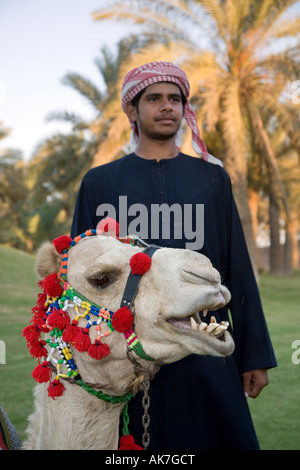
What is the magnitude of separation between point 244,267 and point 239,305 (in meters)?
0.18

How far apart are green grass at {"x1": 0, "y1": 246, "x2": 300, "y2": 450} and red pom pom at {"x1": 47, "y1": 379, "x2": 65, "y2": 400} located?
10.0ft

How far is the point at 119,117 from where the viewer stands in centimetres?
1092

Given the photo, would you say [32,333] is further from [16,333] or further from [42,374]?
[16,333]

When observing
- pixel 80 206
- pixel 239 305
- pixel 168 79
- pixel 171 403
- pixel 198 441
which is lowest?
pixel 198 441

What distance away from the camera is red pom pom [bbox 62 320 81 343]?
1577 mm

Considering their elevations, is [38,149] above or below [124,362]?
above

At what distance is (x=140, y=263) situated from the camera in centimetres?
154

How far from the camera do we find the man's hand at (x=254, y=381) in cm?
225

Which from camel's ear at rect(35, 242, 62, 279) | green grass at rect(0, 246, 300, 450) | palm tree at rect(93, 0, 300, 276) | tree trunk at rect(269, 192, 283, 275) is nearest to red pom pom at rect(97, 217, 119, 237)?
camel's ear at rect(35, 242, 62, 279)

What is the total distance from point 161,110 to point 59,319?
115cm

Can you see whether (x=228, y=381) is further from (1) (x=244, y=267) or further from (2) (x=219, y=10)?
(2) (x=219, y=10)

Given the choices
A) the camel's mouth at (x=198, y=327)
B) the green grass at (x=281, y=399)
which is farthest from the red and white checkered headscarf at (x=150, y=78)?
the green grass at (x=281, y=399)

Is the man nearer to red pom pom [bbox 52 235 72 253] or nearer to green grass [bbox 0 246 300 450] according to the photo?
red pom pom [bbox 52 235 72 253]

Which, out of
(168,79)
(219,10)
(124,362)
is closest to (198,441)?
(124,362)
